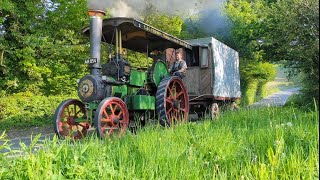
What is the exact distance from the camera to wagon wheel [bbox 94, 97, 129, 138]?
507 centimetres

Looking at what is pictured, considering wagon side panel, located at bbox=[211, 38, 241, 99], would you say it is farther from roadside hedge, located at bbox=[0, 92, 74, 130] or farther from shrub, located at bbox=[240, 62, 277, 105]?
shrub, located at bbox=[240, 62, 277, 105]

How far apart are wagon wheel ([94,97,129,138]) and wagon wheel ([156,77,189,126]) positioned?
0.80m

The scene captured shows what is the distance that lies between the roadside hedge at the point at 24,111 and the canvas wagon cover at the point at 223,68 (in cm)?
537

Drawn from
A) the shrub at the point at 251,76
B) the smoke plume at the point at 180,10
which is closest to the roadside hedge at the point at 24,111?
the smoke plume at the point at 180,10

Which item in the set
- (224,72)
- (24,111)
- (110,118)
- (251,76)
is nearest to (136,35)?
(110,118)

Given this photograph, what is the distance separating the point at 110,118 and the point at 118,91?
37.2 inches

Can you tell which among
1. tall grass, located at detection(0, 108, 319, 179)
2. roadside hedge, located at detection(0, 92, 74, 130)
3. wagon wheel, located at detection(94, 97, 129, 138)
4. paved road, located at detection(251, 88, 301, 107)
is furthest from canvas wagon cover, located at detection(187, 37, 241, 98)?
tall grass, located at detection(0, 108, 319, 179)

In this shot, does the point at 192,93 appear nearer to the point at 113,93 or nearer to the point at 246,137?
the point at 113,93

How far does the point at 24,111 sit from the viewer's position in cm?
998

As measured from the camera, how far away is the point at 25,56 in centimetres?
1043

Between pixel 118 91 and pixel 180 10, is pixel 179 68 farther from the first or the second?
pixel 180 10

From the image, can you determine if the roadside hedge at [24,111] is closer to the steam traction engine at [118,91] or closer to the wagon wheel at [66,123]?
the steam traction engine at [118,91]

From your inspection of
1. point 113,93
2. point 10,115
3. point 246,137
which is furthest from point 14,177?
point 10,115

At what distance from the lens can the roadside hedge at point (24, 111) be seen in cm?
949
